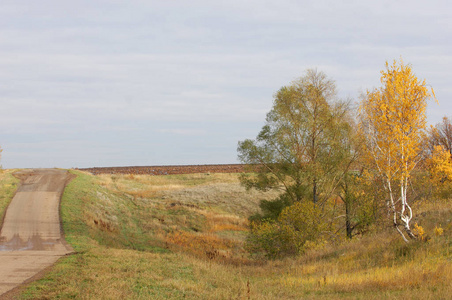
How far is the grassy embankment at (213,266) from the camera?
10922mm

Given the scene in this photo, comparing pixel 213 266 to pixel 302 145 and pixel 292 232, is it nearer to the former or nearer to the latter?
pixel 292 232

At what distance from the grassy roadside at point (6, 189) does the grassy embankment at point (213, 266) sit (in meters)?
4.04

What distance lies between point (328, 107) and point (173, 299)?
24.4 meters

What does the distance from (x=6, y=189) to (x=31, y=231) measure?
1232 centimetres

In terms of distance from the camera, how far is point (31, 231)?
23406mm

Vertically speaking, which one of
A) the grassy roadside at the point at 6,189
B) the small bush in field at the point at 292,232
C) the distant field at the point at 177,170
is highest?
the distant field at the point at 177,170

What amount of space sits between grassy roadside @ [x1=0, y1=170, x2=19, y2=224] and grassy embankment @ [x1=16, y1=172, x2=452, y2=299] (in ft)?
13.3

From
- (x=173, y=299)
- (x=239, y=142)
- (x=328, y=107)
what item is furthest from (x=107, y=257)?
(x=328, y=107)

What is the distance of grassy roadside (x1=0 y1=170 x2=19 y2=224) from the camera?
29.1 meters

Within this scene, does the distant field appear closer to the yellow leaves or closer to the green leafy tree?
the green leafy tree

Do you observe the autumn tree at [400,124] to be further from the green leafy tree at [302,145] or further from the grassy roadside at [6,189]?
the grassy roadside at [6,189]

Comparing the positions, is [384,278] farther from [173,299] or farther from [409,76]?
[409,76]

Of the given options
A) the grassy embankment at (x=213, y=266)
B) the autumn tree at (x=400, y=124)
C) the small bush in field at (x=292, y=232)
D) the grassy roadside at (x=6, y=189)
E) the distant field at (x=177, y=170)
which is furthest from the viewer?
the distant field at (x=177, y=170)

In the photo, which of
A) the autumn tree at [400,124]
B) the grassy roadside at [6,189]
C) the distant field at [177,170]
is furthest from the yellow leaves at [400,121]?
the distant field at [177,170]
